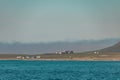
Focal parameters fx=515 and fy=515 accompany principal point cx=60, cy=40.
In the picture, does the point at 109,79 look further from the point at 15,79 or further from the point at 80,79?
the point at 15,79

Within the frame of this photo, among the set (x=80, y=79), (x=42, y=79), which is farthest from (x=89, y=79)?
(x=42, y=79)

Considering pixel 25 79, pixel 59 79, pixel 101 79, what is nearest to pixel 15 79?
pixel 25 79

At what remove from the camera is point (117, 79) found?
347 ft

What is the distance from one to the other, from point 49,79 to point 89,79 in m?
8.32

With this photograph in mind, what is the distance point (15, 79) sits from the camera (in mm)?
106250

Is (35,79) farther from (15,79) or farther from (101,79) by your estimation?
(101,79)

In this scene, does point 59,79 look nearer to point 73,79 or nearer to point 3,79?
point 73,79

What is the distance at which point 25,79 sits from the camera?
350ft

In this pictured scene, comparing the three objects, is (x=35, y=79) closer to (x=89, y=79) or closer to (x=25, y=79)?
(x=25, y=79)

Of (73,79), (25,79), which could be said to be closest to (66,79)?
(73,79)

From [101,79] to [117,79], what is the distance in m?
3.52

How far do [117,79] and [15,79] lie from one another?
21.0 metres

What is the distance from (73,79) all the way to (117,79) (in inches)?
358

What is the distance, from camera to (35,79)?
352 ft
